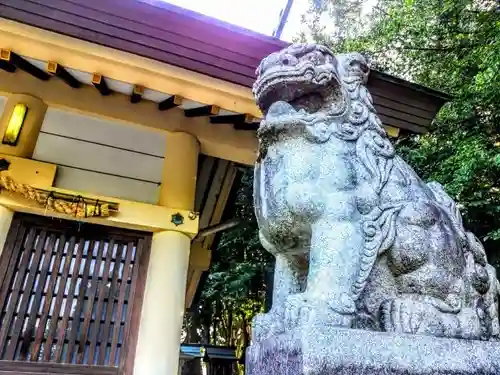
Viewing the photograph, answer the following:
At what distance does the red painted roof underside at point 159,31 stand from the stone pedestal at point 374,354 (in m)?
2.70

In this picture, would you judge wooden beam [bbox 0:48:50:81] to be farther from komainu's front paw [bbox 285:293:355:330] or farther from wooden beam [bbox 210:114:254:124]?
komainu's front paw [bbox 285:293:355:330]

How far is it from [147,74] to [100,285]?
7.03 feet

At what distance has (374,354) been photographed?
1403 millimetres

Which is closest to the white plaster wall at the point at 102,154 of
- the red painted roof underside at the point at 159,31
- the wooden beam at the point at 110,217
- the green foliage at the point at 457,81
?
the wooden beam at the point at 110,217

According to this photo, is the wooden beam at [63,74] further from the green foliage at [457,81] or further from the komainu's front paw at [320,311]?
the green foliage at [457,81]

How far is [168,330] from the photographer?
12.7ft

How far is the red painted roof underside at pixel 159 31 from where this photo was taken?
3227 millimetres

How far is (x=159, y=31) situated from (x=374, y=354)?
305cm

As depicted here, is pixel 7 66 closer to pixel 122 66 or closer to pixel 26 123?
pixel 26 123

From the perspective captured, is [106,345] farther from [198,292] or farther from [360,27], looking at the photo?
[360,27]

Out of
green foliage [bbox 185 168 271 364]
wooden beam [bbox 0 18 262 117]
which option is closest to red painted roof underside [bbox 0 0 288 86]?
wooden beam [bbox 0 18 262 117]

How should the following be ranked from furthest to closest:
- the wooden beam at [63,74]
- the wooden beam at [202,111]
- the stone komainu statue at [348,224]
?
the wooden beam at [202,111], the wooden beam at [63,74], the stone komainu statue at [348,224]

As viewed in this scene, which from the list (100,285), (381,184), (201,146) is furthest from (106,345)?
(381,184)

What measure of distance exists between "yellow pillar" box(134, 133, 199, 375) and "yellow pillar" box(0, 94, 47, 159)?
1.38 m
